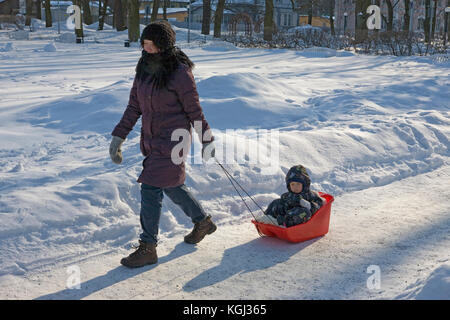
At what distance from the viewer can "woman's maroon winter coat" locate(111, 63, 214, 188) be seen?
3617mm

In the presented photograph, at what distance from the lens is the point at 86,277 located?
3.54 metres

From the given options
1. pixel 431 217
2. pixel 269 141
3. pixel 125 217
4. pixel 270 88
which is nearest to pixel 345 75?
pixel 270 88

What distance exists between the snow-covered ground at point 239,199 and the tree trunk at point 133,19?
1632cm

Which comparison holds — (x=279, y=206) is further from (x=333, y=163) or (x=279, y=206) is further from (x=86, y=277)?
(x=333, y=163)

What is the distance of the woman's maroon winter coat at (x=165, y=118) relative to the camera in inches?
142

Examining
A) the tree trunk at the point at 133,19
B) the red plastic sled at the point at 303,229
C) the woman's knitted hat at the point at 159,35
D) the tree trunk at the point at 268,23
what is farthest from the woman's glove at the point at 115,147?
the tree trunk at the point at 133,19

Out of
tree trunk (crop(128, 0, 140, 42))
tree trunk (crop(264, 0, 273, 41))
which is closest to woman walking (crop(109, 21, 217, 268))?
tree trunk (crop(264, 0, 273, 41))

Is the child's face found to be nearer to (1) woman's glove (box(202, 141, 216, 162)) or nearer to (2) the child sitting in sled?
(2) the child sitting in sled

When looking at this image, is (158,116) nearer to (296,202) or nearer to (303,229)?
(296,202)

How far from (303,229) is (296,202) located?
0.22 m

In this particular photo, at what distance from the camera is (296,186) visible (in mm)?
4219

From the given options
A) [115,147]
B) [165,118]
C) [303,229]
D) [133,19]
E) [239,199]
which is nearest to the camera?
[165,118]

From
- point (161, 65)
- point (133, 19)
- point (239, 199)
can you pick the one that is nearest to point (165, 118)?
point (161, 65)

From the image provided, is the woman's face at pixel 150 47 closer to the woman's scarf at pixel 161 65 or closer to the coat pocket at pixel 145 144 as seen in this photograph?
the woman's scarf at pixel 161 65
